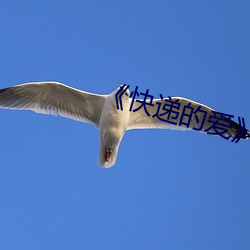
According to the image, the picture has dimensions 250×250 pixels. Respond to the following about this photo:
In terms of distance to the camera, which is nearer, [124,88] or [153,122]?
[124,88]

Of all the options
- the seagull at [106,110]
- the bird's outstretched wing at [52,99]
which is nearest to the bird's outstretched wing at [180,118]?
the seagull at [106,110]

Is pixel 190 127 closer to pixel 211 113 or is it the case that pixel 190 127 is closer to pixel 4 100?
pixel 211 113

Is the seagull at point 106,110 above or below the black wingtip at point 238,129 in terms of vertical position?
below

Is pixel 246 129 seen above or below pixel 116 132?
above

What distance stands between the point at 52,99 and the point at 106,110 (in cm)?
97

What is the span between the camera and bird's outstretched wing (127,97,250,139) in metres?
14.2

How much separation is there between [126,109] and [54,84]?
121cm

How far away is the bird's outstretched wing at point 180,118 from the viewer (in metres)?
14.2

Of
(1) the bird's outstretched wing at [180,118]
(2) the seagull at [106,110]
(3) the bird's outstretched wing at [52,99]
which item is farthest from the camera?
(1) the bird's outstretched wing at [180,118]

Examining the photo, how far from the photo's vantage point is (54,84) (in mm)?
13812

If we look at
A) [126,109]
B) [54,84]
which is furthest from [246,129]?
[54,84]

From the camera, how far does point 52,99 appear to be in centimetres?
1408

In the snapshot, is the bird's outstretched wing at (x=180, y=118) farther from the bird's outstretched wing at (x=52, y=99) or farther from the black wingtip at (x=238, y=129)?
the bird's outstretched wing at (x=52, y=99)

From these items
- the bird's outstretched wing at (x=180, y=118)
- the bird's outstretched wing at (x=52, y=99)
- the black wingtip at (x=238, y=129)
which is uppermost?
the black wingtip at (x=238, y=129)
